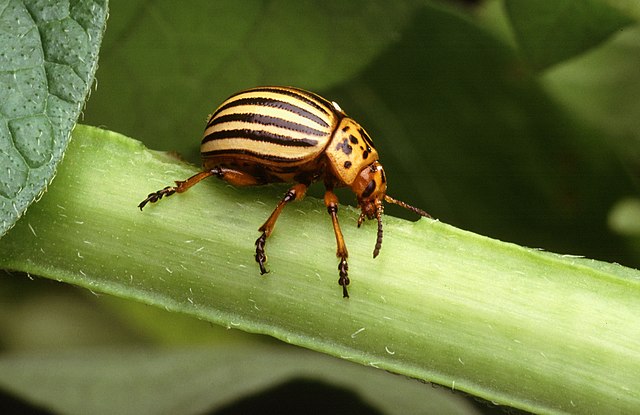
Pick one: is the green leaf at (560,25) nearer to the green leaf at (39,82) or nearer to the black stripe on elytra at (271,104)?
the black stripe on elytra at (271,104)

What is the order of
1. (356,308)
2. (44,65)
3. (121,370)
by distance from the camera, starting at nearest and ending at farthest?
(44,65) < (356,308) < (121,370)

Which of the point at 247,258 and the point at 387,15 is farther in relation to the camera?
the point at 387,15

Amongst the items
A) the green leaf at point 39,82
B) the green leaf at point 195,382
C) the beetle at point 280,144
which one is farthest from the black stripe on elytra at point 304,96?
the green leaf at point 195,382

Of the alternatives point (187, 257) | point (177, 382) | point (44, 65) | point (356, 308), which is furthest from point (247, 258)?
point (177, 382)

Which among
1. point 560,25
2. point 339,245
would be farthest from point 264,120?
point 560,25

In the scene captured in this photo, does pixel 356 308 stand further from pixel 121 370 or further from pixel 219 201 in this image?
pixel 121 370

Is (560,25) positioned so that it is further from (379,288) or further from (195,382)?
(195,382)

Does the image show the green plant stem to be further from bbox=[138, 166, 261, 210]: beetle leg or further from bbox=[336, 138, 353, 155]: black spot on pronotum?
bbox=[336, 138, 353, 155]: black spot on pronotum

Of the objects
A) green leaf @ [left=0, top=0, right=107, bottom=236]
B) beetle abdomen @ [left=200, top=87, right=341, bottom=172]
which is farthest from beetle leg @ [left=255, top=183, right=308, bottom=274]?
green leaf @ [left=0, top=0, right=107, bottom=236]

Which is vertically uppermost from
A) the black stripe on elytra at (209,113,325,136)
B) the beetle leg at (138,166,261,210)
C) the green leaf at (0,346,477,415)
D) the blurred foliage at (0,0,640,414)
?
the black stripe on elytra at (209,113,325,136)
